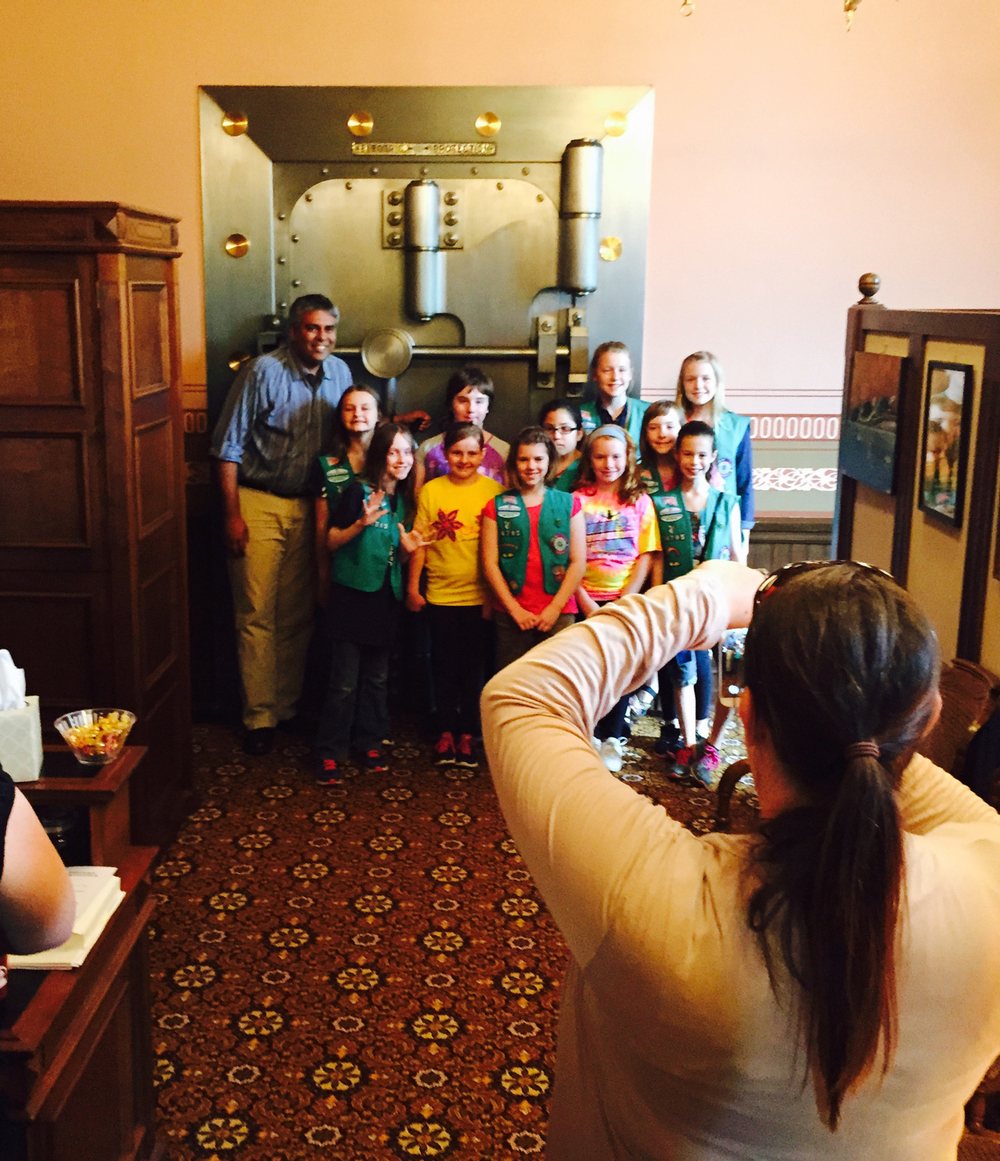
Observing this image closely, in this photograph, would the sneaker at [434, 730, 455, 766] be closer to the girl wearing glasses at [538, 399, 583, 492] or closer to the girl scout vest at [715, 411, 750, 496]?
the girl wearing glasses at [538, 399, 583, 492]

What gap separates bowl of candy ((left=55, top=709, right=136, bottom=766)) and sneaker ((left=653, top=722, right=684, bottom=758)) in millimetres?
2344

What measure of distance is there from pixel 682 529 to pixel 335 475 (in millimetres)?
1235

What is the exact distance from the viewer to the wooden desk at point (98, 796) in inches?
81.5

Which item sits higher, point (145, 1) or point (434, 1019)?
point (145, 1)

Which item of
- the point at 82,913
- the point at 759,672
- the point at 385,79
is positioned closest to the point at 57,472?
the point at 82,913

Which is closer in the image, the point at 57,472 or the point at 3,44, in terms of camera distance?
the point at 57,472

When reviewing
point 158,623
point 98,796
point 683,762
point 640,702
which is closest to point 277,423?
point 158,623

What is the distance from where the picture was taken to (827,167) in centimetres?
458

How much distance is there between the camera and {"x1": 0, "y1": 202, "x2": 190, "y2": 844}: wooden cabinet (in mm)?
2986

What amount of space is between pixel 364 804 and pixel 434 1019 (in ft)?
4.02

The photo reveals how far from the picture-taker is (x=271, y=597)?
168 inches

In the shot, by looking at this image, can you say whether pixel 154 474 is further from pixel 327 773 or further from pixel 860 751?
pixel 860 751

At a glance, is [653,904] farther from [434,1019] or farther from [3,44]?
[3,44]

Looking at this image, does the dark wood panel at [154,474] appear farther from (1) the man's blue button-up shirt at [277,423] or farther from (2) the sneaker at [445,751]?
(2) the sneaker at [445,751]
